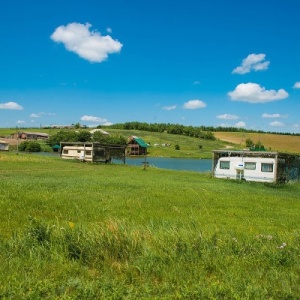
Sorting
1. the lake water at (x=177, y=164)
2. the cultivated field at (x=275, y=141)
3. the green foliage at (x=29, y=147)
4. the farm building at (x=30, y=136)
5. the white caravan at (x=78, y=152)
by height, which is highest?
the cultivated field at (x=275, y=141)

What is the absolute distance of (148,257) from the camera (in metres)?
6.48

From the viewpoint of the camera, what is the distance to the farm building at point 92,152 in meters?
54.9

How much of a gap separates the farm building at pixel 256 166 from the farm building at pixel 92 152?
23.3m

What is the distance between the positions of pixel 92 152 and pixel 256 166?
28.2 meters

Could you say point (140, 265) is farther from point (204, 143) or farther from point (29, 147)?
point (204, 143)

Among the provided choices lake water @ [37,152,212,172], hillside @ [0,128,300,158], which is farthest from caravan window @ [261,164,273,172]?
hillside @ [0,128,300,158]

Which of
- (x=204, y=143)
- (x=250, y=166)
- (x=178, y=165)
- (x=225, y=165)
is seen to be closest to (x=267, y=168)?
(x=250, y=166)

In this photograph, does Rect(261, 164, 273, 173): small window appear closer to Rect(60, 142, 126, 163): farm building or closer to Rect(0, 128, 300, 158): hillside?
Rect(60, 142, 126, 163): farm building

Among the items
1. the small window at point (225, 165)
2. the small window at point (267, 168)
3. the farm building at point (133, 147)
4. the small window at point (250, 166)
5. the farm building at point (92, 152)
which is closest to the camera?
the small window at point (267, 168)

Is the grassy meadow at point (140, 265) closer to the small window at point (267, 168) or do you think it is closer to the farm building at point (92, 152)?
the small window at point (267, 168)

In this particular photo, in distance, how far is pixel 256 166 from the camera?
1342 inches

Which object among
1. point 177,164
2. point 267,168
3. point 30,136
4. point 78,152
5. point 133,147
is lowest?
point 177,164

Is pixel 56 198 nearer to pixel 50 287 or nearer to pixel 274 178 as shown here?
pixel 50 287

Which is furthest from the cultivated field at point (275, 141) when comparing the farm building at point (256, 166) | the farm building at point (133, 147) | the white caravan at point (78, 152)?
the farm building at point (256, 166)
